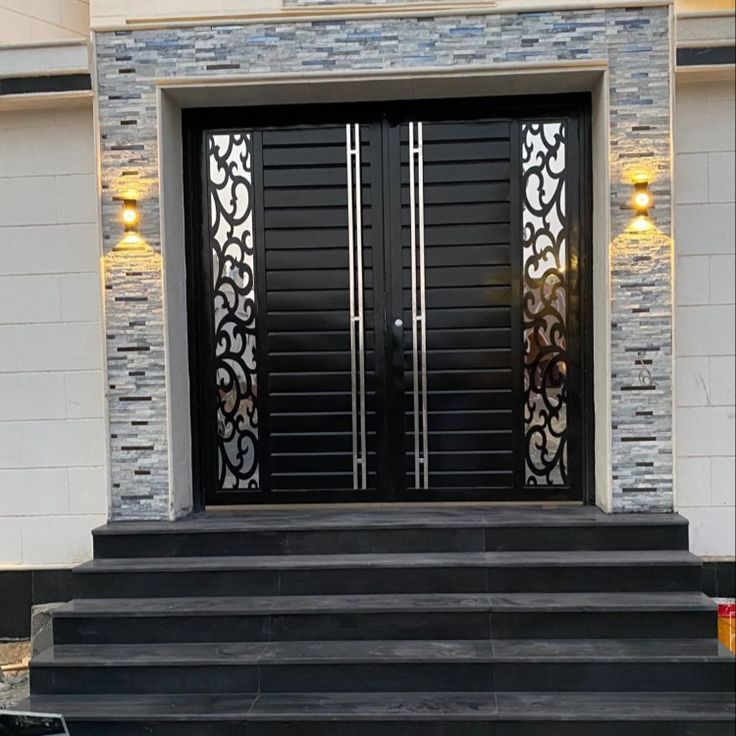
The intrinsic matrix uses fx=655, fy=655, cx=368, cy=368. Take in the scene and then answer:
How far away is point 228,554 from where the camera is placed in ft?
11.2

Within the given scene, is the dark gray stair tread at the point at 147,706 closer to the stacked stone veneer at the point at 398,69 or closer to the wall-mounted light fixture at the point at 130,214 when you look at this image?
the stacked stone veneer at the point at 398,69

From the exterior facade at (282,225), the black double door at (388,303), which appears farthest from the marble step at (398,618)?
the black double door at (388,303)

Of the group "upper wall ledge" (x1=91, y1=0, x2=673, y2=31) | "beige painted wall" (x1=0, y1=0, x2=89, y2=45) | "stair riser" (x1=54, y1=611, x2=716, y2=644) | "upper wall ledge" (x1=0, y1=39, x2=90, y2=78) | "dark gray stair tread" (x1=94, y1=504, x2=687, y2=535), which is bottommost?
"stair riser" (x1=54, y1=611, x2=716, y2=644)

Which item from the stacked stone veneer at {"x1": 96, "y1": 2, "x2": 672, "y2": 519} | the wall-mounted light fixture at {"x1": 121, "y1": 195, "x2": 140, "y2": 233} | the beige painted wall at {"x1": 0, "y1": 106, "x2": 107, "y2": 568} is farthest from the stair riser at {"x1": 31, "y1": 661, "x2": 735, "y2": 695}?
the wall-mounted light fixture at {"x1": 121, "y1": 195, "x2": 140, "y2": 233}

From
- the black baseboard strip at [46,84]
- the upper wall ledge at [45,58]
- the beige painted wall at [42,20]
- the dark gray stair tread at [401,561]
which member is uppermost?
the beige painted wall at [42,20]

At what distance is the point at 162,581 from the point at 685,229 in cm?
324

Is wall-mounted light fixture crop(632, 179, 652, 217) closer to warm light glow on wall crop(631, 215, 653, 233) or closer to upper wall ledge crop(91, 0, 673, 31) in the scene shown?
warm light glow on wall crop(631, 215, 653, 233)

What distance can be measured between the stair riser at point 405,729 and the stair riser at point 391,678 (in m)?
0.17

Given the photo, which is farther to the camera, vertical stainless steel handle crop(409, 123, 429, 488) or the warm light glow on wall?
vertical stainless steel handle crop(409, 123, 429, 488)

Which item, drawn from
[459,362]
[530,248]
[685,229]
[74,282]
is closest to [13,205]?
[74,282]

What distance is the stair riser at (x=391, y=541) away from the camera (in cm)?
330

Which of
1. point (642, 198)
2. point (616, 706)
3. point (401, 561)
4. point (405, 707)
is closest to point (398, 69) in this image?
point (642, 198)

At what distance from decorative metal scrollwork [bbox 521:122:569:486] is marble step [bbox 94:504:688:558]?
44 cm

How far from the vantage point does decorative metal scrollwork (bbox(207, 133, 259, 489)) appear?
3.84 metres
